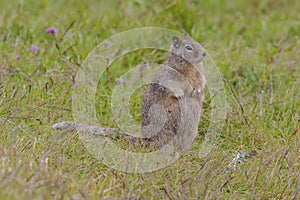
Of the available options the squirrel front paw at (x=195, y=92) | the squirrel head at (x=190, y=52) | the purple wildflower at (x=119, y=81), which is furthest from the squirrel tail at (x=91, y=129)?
the purple wildflower at (x=119, y=81)

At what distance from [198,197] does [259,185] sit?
1.63 feet

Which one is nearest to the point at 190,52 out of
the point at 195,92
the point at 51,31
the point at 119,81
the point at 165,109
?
the point at 195,92

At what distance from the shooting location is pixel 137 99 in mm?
4969

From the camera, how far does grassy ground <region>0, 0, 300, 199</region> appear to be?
3.56 meters

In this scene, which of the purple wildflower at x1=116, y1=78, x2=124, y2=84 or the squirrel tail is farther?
the purple wildflower at x1=116, y1=78, x2=124, y2=84

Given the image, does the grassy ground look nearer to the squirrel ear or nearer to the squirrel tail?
the squirrel tail

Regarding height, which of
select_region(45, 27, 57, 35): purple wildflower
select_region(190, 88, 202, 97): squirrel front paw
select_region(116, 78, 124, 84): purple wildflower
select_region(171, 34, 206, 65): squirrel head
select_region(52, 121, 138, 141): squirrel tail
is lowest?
select_region(116, 78, 124, 84): purple wildflower

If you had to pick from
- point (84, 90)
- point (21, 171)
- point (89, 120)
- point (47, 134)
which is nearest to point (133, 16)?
point (84, 90)

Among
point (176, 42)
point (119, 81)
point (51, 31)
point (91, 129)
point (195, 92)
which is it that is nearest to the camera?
point (91, 129)

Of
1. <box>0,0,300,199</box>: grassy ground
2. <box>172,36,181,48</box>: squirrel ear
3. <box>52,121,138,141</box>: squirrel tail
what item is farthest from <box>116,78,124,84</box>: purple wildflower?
<box>52,121,138,141</box>: squirrel tail

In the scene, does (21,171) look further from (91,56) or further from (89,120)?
(91,56)

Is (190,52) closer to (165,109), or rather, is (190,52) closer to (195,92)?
(195,92)

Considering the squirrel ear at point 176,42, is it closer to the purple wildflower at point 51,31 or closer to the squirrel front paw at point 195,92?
the squirrel front paw at point 195,92

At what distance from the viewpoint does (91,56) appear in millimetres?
5570
